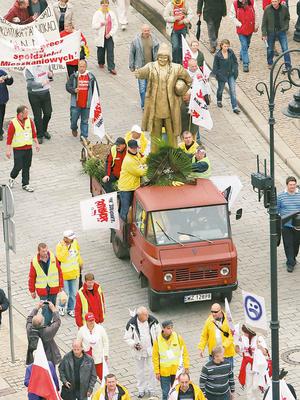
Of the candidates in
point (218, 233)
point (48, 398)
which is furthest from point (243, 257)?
point (48, 398)

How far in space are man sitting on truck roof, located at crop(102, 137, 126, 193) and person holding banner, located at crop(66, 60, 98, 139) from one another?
4.53m

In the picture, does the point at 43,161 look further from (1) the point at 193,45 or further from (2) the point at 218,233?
(2) the point at 218,233

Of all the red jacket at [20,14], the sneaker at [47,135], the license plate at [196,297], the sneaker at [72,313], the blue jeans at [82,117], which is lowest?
the sneaker at [72,313]

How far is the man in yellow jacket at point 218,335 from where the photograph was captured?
24484mm

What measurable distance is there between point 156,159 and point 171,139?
3.67 m

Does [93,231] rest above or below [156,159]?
below

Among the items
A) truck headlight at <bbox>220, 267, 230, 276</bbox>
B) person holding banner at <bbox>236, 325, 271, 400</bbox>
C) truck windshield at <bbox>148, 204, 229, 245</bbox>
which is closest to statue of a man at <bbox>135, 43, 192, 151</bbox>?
truck windshield at <bbox>148, 204, 229, 245</bbox>

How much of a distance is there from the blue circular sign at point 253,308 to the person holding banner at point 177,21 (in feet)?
45.9

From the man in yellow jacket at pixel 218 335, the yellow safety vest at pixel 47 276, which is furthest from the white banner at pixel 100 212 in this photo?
the man in yellow jacket at pixel 218 335

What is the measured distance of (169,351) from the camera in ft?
78.7

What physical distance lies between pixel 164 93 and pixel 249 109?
450cm

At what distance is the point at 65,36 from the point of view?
3475 centimetres

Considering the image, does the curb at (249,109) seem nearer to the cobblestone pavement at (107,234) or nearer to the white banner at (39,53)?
the cobblestone pavement at (107,234)

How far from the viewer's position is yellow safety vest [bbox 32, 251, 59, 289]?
86.7 ft
